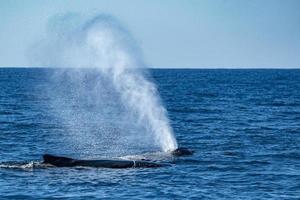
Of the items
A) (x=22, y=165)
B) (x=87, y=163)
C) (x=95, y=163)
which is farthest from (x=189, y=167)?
(x=22, y=165)

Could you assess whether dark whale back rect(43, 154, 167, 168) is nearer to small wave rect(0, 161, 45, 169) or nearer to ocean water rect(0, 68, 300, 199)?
small wave rect(0, 161, 45, 169)

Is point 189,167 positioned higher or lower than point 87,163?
lower

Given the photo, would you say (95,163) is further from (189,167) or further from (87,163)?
(189,167)

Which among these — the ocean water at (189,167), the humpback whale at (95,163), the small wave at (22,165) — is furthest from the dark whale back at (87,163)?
the ocean water at (189,167)

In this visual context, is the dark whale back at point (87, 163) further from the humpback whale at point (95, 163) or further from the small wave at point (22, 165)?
the small wave at point (22, 165)

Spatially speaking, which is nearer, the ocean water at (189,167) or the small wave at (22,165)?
the ocean water at (189,167)

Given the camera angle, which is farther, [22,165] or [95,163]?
[95,163]

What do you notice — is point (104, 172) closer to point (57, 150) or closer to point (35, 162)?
point (35, 162)

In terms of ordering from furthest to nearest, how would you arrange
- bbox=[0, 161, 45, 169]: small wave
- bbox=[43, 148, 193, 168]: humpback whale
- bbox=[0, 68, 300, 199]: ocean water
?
bbox=[43, 148, 193, 168]: humpback whale → bbox=[0, 161, 45, 169]: small wave → bbox=[0, 68, 300, 199]: ocean water

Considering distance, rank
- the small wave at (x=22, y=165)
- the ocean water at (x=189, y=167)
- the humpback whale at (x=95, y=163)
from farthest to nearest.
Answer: the humpback whale at (x=95, y=163)
the small wave at (x=22, y=165)
the ocean water at (x=189, y=167)

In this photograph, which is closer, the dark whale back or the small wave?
the small wave

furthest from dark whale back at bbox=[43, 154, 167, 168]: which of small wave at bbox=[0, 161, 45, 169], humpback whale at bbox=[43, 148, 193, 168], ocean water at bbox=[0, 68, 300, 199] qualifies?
ocean water at bbox=[0, 68, 300, 199]

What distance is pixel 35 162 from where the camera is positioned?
126 ft

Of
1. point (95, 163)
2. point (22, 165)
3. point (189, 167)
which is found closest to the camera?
point (22, 165)
